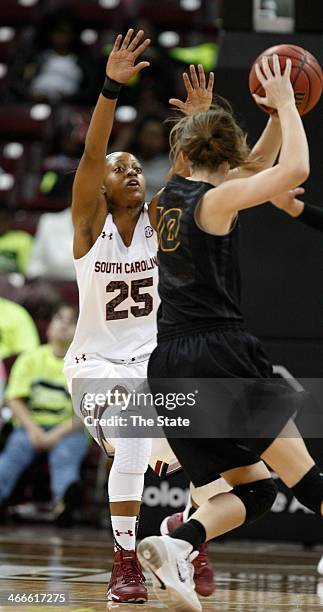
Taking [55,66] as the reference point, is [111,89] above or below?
above

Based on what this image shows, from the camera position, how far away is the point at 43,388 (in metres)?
8.09

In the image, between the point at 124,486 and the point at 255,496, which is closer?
the point at 255,496

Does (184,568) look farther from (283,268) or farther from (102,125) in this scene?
(283,268)

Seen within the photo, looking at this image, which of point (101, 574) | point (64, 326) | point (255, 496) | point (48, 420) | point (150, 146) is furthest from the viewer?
point (150, 146)

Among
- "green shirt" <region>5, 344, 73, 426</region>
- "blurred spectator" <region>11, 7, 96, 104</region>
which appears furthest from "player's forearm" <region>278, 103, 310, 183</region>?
"blurred spectator" <region>11, 7, 96, 104</region>

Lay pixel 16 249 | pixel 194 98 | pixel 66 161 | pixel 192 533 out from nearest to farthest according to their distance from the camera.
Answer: pixel 192 533, pixel 194 98, pixel 16 249, pixel 66 161

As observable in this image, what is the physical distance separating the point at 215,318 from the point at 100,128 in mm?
973

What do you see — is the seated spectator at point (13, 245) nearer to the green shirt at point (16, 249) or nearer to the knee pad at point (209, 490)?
the green shirt at point (16, 249)

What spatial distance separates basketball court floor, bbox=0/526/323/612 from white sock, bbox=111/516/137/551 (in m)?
0.21

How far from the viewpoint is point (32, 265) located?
978cm

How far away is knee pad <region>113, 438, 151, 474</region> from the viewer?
4.25 meters

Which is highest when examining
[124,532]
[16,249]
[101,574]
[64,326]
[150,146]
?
[150,146]

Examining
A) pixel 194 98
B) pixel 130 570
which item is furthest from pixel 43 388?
pixel 130 570

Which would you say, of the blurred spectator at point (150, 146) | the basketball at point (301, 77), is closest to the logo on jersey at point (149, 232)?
the basketball at point (301, 77)
